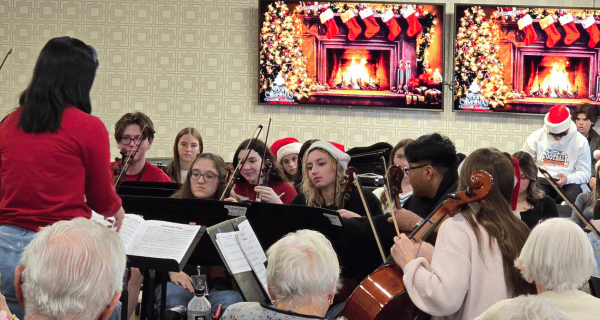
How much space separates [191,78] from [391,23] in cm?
202

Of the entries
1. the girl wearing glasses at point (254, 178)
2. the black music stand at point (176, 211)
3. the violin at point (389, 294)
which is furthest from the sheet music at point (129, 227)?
the girl wearing glasses at point (254, 178)

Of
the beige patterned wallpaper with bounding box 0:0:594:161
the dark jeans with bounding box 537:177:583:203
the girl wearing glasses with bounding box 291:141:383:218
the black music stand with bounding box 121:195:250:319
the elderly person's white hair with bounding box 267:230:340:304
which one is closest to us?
the elderly person's white hair with bounding box 267:230:340:304

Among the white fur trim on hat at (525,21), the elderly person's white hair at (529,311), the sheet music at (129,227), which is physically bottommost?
the sheet music at (129,227)

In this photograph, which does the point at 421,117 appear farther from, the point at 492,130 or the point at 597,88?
the point at 597,88

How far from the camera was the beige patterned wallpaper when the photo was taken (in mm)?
6812

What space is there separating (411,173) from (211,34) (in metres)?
4.13

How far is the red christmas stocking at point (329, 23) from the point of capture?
6.66 m

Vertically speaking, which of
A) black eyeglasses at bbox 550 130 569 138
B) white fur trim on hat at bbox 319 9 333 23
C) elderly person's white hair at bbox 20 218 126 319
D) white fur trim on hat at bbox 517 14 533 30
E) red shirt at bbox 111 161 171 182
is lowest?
red shirt at bbox 111 161 171 182

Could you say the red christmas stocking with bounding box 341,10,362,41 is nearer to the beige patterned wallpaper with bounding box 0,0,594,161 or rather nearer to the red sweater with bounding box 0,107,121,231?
the beige patterned wallpaper with bounding box 0,0,594,161

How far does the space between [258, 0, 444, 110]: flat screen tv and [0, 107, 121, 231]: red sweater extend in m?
4.47

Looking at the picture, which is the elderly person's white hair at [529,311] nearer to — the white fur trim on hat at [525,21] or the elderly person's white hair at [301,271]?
the elderly person's white hair at [301,271]

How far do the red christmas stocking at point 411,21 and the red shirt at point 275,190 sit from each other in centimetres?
282

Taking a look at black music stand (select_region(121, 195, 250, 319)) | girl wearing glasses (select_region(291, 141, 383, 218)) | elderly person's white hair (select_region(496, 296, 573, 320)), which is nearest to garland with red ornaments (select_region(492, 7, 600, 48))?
girl wearing glasses (select_region(291, 141, 383, 218))

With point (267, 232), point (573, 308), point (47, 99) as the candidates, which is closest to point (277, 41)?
point (267, 232)
